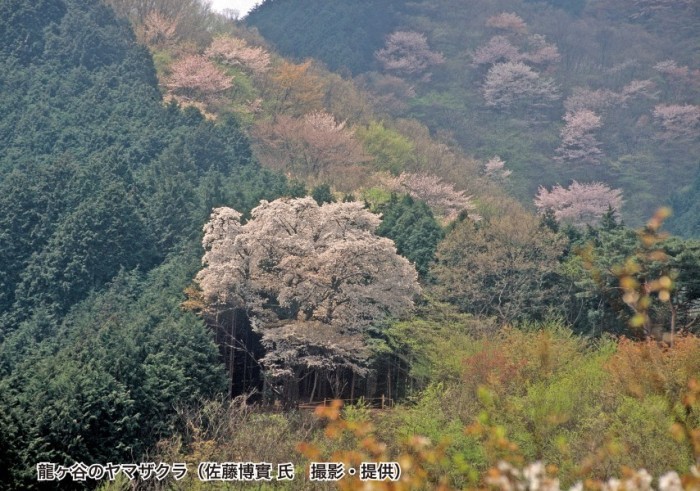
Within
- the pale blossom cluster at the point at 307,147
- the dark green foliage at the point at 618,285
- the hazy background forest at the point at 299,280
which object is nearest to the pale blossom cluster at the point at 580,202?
the hazy background forest at the point at 299,280

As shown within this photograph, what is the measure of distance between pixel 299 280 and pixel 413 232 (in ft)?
21.5

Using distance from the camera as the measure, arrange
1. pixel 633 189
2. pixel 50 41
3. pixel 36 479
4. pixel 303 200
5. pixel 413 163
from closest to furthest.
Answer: pixel 36 479 < pixel 303 200 < pixel 50 41 < pixel 413 163 < pixel 633 189

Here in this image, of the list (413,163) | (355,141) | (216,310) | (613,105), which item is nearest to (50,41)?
(355,141)

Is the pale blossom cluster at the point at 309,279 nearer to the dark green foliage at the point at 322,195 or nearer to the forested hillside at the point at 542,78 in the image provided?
the dark green foliage at the point at 322,195

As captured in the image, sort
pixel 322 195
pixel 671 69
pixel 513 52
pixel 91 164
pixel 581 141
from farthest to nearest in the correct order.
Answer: pixel 513 52, pixel 671 69, pixel 581 141, pixel 91 164, pixel 322 195

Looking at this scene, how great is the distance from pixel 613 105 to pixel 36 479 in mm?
58040

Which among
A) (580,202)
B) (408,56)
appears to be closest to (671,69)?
(408,56)

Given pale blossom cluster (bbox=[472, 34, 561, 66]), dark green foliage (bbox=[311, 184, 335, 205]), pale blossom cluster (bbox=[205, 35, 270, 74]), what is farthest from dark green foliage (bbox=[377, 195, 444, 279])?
pale blossom cluster (bbox=[472, 34, 561, 66])

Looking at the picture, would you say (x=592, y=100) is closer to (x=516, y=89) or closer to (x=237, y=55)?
(x=516, y=89)

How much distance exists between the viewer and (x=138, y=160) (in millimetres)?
38688

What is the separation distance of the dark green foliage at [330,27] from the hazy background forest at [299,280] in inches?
548

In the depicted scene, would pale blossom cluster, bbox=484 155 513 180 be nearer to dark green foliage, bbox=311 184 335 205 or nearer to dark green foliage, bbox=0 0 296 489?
dark green foliage, bbox=0 0 296 489

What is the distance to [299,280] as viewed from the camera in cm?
2555

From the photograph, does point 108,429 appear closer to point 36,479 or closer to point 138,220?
point 36,479
